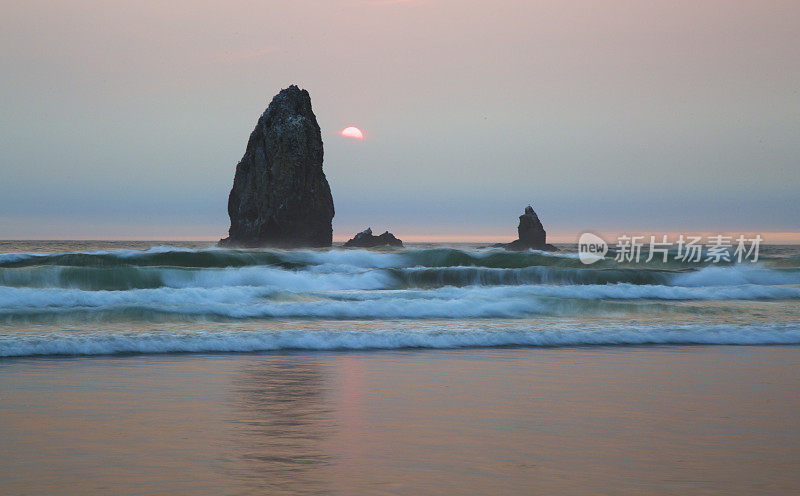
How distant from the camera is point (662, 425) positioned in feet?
20.1

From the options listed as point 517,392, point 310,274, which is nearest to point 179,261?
point 310,274

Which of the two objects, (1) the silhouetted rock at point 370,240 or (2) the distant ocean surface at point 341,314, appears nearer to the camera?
(2) the distant ocean surface at point 341,314

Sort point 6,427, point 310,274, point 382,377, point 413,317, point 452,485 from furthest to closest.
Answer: point 310,274 → point 413,317 → point 382,377 → point 6,427 → point 452,485

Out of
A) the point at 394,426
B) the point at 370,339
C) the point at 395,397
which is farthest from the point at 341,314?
the point at 394,426

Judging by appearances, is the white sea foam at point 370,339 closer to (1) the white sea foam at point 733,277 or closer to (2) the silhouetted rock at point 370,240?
(1) the white sea foam at point 733,277

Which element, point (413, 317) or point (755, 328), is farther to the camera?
point (413, 317)

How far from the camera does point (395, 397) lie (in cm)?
722

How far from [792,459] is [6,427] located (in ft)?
18.6

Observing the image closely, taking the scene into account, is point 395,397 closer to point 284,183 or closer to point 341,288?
point 341,288

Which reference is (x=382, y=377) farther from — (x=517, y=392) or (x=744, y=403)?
(x=744, y=403)

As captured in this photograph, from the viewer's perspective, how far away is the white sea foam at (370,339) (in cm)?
1016

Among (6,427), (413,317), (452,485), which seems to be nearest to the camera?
(452,485)

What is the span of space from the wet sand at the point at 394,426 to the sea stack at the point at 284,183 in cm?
5284

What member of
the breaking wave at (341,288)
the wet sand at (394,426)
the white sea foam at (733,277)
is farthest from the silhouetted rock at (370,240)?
the wet sand at (394,426)
